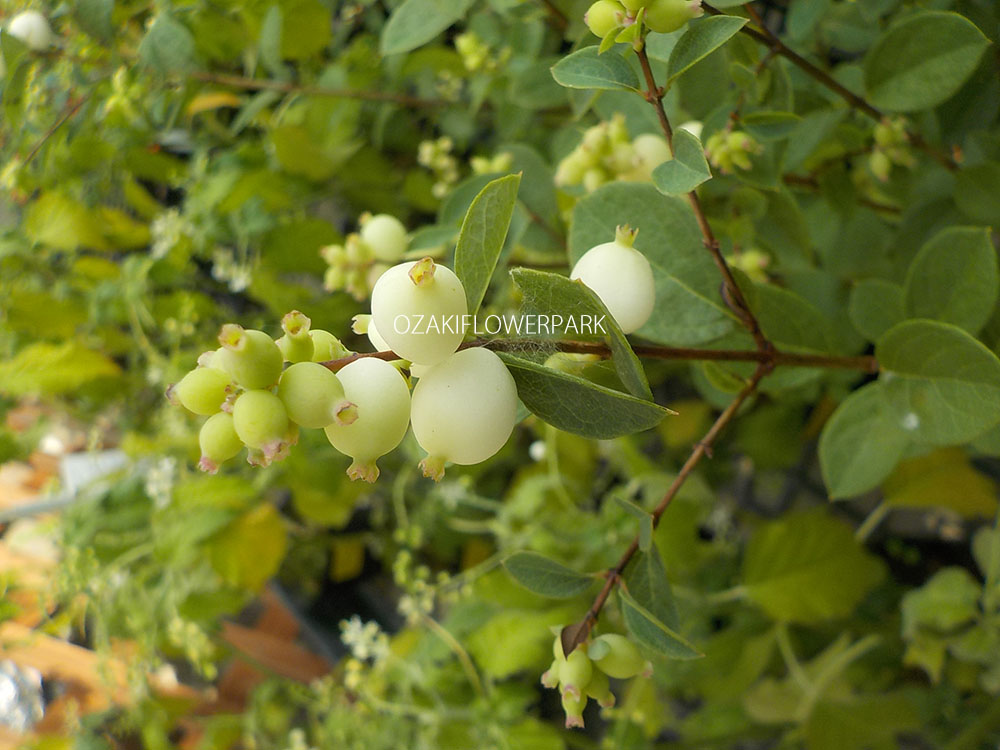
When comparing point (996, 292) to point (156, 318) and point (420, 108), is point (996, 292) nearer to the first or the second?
point (420, 108)

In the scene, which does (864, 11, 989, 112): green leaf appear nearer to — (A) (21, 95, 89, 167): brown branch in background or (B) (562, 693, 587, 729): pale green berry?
(B) (562, 693, 587, 729): pale green berry

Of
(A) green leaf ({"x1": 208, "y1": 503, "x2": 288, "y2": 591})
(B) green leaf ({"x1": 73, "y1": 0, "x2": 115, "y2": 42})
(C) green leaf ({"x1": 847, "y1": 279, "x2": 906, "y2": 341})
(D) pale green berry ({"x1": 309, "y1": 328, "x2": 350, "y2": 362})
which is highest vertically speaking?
(B) green leaf ({"x1": 73, "y1": 0, "x2": 115, "y2": 42})

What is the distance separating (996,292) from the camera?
338 millimetres

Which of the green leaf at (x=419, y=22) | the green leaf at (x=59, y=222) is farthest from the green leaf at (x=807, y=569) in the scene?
the green leaf at (x=59, y=222)

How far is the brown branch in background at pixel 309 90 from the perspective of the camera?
63cm

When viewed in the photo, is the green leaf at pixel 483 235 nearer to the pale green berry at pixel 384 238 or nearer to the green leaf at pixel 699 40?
the green leaf at pixel 699 40

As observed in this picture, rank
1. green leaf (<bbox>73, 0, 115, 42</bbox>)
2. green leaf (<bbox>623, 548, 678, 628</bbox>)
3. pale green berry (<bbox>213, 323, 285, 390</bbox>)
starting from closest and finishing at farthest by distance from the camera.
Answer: pale green berry (<bbox>213, 323, 285, 390</bbox>) < green leaf (<bbox>623, 548, 678, 628</bbox>) < green leaf (<bbox>73, 0, 115, 42</bbox>)

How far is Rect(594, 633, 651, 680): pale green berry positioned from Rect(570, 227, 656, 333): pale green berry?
0.12 meters

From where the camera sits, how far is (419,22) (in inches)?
18.3

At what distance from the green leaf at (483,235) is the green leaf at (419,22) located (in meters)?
0.28

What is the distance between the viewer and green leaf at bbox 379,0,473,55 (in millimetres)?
446

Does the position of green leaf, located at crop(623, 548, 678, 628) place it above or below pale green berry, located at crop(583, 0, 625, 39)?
below

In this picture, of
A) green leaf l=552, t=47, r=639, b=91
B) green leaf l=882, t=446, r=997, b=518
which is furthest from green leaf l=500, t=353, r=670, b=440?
green leaf l=882, t=446, r=997, b=518

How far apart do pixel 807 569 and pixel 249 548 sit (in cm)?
59
